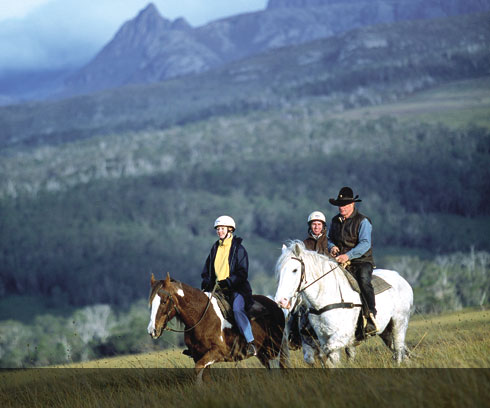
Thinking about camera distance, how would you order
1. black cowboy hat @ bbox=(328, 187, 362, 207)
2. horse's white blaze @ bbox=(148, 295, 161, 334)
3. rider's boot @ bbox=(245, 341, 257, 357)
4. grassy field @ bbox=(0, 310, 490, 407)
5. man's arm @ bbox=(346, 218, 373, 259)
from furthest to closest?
1. rider's boot @ bbox=(245, 341, 257, 357)
2. black cowboy hat @ bbox=(328, 187, 362, 207)
3. man's arm @ bbox=(346, 218, 373, 259)
4. horse's white blaze @ bbox=(148, 295, 161, 334)
5. grassy field @ bbox=(0, 310, 490, 407)

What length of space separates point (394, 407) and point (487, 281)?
15260 centimetres

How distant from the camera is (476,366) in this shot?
33.0 ft

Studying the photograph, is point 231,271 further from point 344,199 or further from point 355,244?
point 344,199

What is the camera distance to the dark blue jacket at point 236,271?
543 inches

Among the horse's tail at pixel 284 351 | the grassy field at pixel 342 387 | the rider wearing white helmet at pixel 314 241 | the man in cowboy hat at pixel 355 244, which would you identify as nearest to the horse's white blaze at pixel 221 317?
the grassy field at pixel 342 387

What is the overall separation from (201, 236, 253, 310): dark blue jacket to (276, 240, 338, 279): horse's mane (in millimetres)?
1232

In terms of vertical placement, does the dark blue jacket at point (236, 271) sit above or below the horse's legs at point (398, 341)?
above

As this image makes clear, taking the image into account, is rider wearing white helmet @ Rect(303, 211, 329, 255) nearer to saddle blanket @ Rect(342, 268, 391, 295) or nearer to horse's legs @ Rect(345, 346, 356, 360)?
saddle blanket @ Rect(342, 268, 391, 295)

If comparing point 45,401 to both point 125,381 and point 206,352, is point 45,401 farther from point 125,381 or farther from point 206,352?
point 206,352

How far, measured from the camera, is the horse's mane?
1242 cm

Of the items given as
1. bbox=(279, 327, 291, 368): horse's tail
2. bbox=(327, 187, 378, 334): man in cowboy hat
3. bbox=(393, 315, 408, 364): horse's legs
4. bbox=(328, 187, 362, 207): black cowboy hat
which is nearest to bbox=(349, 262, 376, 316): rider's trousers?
bbox=(327, 187, 378, 334): man in cowboy hat

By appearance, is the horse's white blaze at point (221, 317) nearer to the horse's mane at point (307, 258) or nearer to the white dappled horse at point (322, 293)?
the white dappled horse at point (322, 293)

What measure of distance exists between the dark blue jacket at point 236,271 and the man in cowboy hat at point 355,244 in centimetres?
176

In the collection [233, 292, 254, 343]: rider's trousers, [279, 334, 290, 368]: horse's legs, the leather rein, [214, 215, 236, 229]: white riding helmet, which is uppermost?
[214, 215, 236, 229]: white riding helmet
